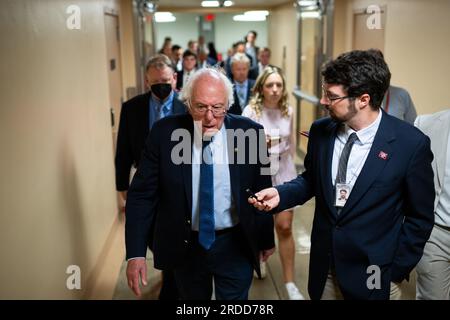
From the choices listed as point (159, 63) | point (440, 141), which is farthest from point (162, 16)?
point (440, 141)

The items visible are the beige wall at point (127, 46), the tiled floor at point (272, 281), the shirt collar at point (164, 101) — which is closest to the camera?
the shirt collar at point (164, 101)

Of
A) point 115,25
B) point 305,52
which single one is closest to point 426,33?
point 115,25

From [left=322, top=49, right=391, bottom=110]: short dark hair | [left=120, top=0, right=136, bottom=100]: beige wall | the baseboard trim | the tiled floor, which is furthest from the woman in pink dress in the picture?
[left=120, top=0, right=136, bottom=100]: beige wall

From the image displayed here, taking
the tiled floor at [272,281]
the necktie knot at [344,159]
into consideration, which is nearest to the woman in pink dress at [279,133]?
the tiled floor at [272,281]

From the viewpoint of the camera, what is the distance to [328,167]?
1.60 meters

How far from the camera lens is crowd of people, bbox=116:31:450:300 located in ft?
4.98

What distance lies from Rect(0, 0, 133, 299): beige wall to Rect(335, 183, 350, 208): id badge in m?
1.24

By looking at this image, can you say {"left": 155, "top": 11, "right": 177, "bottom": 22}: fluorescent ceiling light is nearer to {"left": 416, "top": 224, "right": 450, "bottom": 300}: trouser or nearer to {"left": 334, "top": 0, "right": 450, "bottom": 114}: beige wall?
{"left": 334, "top": 0, "right": 450, "bottom": 114}: beige wall

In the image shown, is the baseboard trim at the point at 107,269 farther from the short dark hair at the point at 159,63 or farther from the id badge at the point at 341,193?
the id badge at the point at 341,193

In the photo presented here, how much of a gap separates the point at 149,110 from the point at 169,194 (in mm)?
946

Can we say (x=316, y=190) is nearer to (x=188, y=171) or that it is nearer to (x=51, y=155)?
(x=188, y=171)

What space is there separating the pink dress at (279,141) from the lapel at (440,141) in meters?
0.62

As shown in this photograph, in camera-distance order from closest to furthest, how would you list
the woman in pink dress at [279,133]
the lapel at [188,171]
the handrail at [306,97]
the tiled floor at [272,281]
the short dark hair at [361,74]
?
the short dark hair at [361,74] < the lapel at [188,171] < the woman in pink dress at [279,133] < the tiled floor at [272,281] < the handrail at [306,97]

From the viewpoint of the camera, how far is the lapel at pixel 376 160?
4.95 feet
